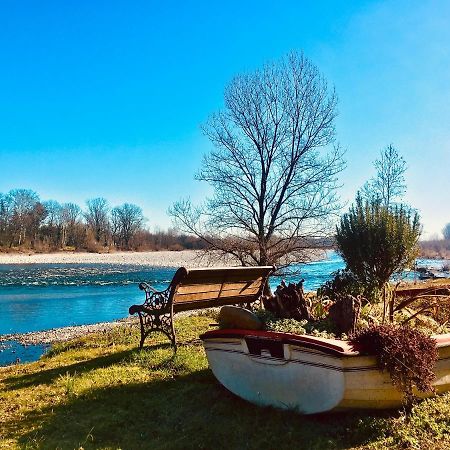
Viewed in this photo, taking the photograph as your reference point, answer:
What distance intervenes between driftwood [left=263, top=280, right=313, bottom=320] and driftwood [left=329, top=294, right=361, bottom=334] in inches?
12.9

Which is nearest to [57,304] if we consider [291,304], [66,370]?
[66,370]

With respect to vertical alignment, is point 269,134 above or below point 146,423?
above

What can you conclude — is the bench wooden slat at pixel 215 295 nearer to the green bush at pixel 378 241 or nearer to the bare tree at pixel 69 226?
the green bush at pixel 378 241

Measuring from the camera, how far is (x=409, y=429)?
3869 mm

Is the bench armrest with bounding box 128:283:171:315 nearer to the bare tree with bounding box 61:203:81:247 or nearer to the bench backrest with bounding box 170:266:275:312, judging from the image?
the bench backrest with bounding box 170:266:275:312

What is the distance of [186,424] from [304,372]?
1.22m

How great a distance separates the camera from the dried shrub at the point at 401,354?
364 centimetres

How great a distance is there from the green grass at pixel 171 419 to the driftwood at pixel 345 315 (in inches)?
32.2

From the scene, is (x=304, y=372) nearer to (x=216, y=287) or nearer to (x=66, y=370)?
(x=216, y=287)

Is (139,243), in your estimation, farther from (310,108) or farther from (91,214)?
(310,108)

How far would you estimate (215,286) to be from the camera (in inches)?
289

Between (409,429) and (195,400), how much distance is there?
2.07m

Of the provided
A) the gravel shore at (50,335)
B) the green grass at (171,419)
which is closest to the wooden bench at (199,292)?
the green grass at (171,419)

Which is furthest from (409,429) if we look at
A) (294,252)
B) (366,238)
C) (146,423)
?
(294,252)
